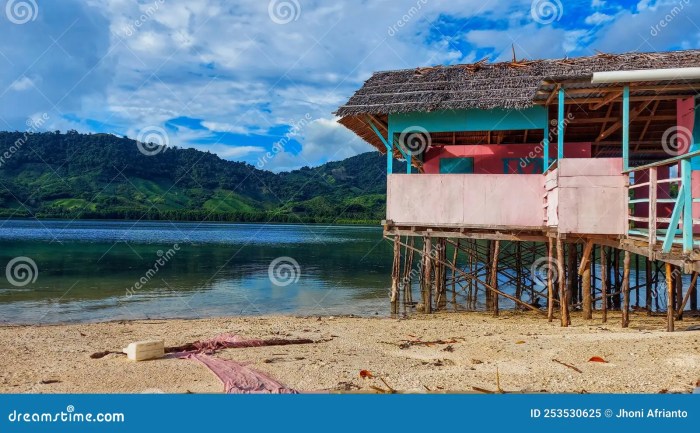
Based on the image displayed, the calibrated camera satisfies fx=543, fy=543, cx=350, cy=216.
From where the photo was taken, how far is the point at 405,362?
7.83m

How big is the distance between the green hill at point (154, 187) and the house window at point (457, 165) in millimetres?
81540

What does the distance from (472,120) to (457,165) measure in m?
1.90

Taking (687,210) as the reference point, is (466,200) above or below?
above

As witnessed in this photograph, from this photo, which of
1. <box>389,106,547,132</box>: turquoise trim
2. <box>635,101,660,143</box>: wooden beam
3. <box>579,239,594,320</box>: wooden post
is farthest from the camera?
<box>389,106,547,132</box>: turquoise trim

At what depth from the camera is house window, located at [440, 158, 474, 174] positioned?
1499 centimetres

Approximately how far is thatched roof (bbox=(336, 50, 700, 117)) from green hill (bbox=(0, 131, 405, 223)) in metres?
82.5

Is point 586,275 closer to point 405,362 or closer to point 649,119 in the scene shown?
point 649,119

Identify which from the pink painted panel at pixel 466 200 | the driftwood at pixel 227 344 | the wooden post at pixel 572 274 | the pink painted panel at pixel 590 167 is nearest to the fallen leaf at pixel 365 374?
the driftwood at pixel 227 344

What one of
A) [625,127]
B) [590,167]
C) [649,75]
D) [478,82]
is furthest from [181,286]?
[649,75]

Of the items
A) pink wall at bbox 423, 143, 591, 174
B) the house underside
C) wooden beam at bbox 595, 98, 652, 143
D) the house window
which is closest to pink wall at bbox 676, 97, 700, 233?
the house underside

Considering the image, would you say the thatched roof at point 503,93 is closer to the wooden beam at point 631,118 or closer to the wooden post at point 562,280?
the wooden beam at point 631,118

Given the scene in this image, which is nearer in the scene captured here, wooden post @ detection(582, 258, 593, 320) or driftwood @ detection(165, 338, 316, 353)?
driftwood @ detection(165, 338, 316, 353)

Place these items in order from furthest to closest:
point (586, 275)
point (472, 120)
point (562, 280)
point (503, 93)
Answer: point (472, 120) → point (503, 93) → point (586, 275) → point (562, 280)

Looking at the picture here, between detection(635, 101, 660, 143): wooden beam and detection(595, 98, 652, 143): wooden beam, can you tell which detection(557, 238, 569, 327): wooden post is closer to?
detection(595, 98, 652, 143): wooden beam
